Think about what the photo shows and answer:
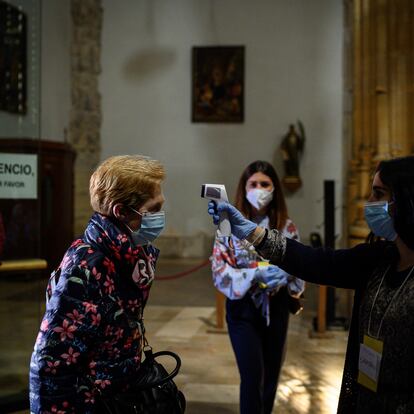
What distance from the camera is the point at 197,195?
12.5 metres

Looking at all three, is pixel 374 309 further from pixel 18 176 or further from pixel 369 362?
pixel 18 176

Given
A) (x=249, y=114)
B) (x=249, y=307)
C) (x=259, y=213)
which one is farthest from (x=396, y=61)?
(x=249, y=114)

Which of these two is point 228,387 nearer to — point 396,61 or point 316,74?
point 396,61

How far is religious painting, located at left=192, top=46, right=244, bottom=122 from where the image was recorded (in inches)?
486

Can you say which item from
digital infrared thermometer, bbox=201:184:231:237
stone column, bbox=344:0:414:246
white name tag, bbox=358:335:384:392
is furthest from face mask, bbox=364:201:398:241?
stone column, bbox=344:0:414:246

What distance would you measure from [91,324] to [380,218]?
0.92 metres

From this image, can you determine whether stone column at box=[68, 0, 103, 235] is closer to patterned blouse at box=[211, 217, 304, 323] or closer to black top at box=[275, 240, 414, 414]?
patterned blouse at box=[211, 217, 304, 323]

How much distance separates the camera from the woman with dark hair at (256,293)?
9.46ft

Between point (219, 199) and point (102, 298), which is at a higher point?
point (219, 199)

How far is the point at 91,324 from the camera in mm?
1565

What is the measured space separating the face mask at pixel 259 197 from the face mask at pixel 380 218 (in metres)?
1.26

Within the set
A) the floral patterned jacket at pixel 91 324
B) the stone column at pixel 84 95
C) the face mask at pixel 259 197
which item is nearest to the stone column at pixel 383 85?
the face mask at pixel 259 197

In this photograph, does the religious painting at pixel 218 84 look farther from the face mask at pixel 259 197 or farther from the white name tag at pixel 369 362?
the white name tag at pixel 369 362

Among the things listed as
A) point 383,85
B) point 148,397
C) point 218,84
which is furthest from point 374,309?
point 218,84
